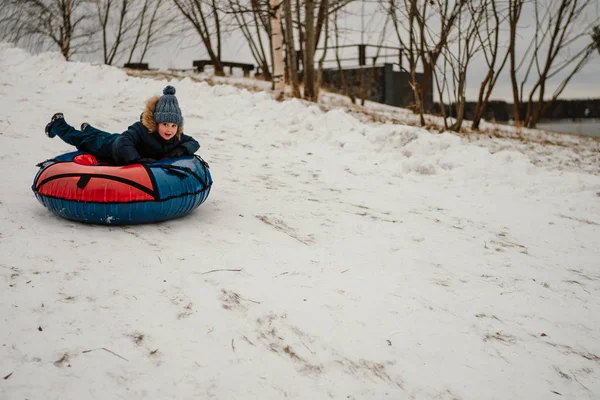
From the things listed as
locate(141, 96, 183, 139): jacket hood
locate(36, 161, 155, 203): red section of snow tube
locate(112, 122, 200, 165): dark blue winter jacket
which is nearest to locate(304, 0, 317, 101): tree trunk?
locate(112, 122, 200, 165): dark blue winter jacket

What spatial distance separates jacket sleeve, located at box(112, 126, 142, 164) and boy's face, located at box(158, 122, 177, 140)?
209mm

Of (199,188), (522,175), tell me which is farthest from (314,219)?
(522,175)

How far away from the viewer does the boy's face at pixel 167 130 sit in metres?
4.02

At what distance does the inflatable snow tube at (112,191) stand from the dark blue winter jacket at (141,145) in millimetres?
295

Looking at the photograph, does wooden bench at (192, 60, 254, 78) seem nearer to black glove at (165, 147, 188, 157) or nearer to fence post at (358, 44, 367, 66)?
fence post at (358, 44, 367, 66)

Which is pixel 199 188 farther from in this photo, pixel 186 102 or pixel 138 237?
pixel 186 102

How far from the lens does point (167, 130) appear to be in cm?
404

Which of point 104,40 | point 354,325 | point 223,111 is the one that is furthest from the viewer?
point 104,40

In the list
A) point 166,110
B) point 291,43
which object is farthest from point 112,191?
point 291,43

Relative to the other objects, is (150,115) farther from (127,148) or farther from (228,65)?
(228,65)

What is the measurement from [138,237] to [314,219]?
63.9 inches

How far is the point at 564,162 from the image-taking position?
24.7 ft

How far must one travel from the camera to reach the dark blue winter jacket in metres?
3.80

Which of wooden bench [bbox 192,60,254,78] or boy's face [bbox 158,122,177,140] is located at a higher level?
wooden bench [bbox 192,60,254,78]
